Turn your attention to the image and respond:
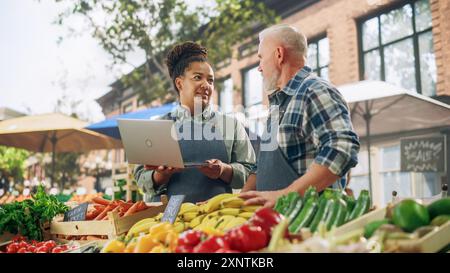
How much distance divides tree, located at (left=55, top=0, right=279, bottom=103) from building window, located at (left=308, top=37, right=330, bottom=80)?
128cm

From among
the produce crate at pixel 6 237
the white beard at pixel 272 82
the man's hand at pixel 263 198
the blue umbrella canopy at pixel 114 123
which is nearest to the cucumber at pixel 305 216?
the man's hand at pixel 263 198

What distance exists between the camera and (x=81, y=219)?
3.03 metres

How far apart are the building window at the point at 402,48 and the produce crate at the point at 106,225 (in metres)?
7.37

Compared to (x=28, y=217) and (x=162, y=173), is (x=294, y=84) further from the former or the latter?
(x=28, y=217)

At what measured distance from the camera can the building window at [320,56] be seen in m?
11.7

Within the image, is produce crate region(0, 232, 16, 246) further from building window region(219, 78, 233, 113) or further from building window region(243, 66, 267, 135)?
building window region(219, 78, 233, 113)

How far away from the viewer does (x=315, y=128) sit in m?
2.58

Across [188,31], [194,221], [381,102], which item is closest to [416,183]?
[381,102]

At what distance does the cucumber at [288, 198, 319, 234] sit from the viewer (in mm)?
1887

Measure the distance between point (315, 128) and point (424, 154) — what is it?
5.08 m

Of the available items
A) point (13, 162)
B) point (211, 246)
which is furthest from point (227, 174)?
point (13, 162)

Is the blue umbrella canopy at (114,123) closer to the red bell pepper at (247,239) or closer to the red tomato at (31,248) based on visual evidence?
the red tomato at (31,248)

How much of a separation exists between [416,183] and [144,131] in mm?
7832
